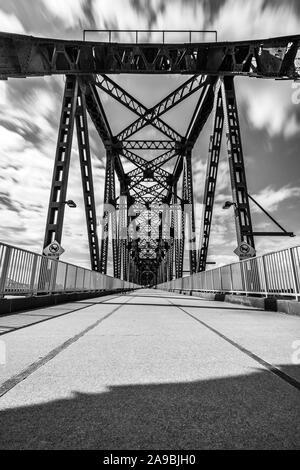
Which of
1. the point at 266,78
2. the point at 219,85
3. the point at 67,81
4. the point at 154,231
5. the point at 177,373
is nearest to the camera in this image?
the point at 177,373

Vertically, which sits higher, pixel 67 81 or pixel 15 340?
pixel 67 81

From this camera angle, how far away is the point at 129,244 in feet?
218

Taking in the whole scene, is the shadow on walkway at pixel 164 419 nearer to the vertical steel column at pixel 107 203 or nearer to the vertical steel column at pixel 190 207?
the vertical steel column at pixel 107 203

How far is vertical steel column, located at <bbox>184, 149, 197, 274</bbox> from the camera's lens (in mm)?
29098

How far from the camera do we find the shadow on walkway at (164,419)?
4.70 feet

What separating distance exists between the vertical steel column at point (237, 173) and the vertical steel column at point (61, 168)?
8.31 meters

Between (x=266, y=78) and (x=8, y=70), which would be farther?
(x=266, y=78)

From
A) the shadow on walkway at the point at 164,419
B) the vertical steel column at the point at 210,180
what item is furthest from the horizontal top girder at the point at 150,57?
the shadow on walkway at the point at 164,419

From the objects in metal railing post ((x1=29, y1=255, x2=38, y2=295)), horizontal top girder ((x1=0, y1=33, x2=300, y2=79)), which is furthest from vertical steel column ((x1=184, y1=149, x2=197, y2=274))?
metal railing post ((x1=29, y1=255, x2=38, y2=295))

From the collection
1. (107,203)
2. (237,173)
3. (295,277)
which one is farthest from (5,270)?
(107,203)

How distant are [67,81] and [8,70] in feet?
13.5
